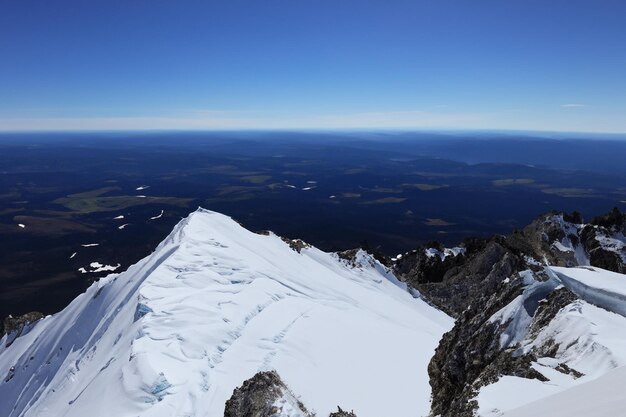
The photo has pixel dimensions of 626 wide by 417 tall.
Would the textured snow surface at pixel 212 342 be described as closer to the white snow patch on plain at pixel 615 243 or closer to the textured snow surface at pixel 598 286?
the textured snow surface at pixel 598 286

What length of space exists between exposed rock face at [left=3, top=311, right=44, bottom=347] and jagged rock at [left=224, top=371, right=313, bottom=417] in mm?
50695

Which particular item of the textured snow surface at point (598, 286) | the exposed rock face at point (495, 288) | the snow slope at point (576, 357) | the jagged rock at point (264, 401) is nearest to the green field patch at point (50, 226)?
the exposed rock face at point (495, 288)

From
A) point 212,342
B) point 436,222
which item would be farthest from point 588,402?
point 436,222

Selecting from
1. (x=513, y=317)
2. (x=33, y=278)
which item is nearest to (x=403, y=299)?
(x=513, y=317)

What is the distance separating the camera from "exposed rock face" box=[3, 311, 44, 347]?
53997 millimetres

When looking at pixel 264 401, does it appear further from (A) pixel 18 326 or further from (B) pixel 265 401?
(A) pixel 18 326

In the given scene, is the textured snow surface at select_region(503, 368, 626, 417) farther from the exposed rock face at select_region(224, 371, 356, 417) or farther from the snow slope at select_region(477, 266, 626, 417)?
the exposed rock face at select_region(224, 371, 356, 417)

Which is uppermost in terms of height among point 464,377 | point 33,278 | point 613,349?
point 613,349

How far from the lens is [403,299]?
187 feet

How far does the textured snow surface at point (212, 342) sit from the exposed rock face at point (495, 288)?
389cm

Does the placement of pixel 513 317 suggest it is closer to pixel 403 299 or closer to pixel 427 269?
pixel 403 299

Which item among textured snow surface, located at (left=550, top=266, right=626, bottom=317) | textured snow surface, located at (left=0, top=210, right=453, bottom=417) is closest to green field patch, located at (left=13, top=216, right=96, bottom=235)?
textured snow surface, located at (left=0, top=210, right=453, bottom=417)

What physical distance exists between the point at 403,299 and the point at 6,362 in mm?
50896

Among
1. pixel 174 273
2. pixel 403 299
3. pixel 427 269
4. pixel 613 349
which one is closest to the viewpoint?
pixel 613 349
